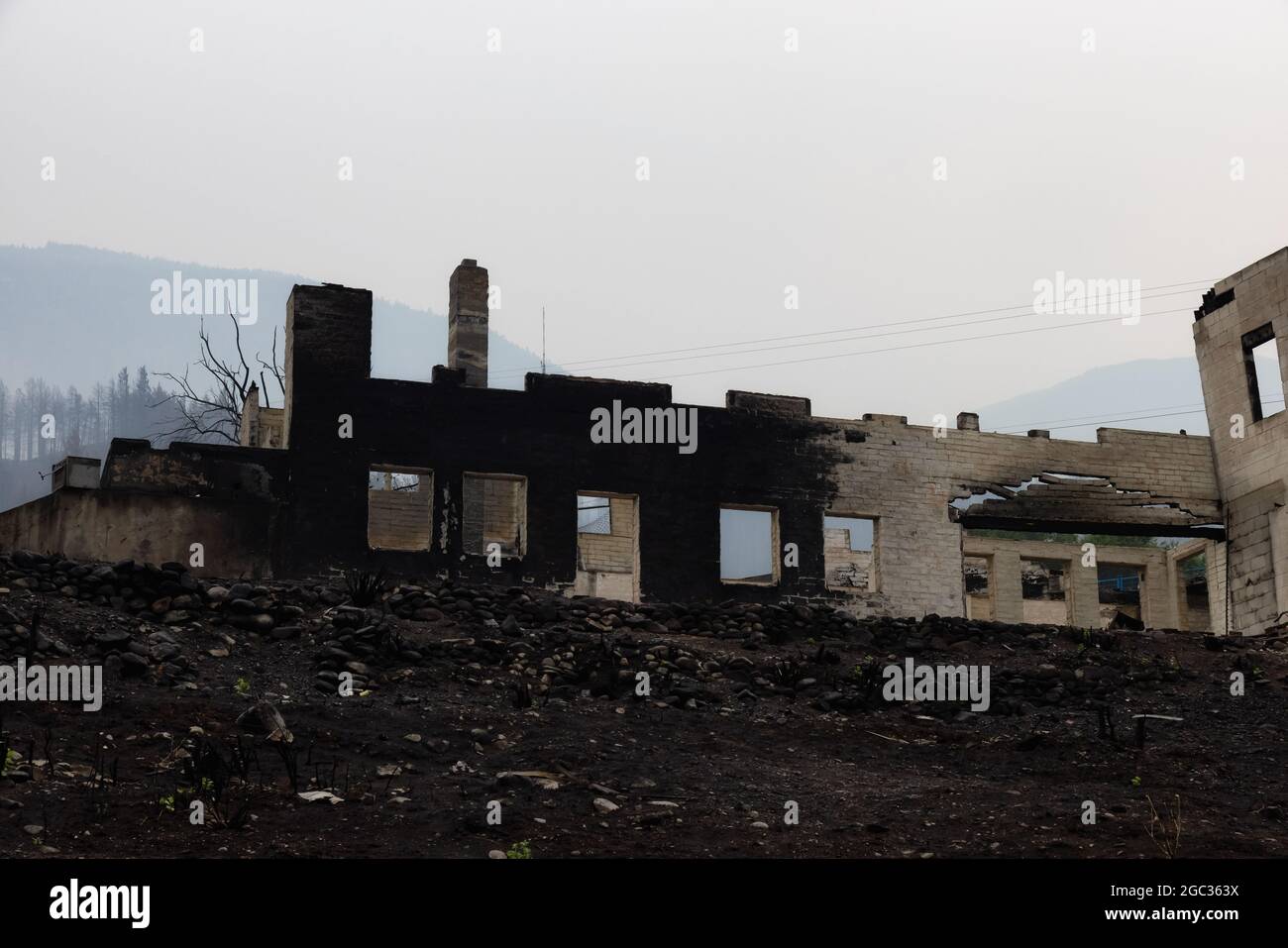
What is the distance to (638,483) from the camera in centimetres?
2695

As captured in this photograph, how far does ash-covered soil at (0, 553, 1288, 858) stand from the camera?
11156 millimetres

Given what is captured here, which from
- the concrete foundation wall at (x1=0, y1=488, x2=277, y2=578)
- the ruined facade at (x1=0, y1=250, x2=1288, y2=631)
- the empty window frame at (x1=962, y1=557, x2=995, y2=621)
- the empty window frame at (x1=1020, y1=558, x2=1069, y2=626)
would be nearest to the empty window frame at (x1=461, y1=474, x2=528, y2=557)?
the ruined facade at (x1=0, y1=250, x2=1288, y2=631)

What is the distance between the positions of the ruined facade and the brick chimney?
50 millimetres

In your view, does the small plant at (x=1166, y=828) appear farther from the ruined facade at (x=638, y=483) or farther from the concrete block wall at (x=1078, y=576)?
the concrete block wall at (x=1078, y=576)

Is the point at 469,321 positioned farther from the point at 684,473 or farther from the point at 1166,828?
the point at 1166,828

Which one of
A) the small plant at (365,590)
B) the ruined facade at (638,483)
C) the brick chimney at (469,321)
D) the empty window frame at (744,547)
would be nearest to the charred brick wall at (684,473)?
the ruined facade at (638,483)

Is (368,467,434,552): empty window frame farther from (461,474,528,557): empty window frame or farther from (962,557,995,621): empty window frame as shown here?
(962,557,995,621): empty window frame

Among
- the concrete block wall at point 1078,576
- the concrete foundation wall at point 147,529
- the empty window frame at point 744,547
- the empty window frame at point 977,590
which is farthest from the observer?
the empty window frame at point 744,547

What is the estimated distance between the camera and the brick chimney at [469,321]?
28.6 meters

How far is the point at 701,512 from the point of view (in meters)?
27.0

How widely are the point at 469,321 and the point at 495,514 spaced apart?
3.81m

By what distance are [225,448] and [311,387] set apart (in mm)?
1947

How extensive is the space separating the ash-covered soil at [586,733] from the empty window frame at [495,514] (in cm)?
465
